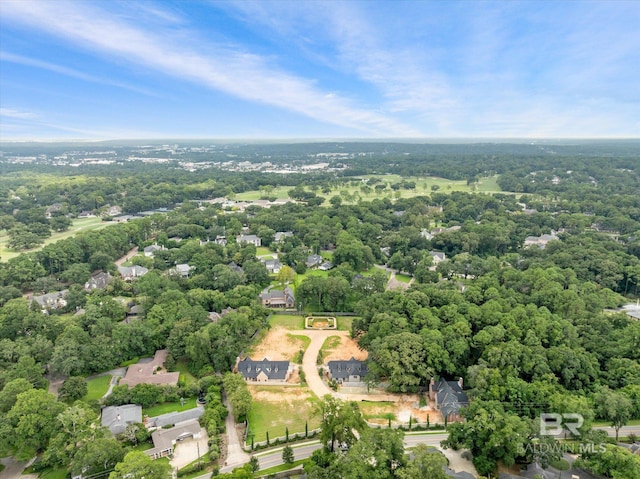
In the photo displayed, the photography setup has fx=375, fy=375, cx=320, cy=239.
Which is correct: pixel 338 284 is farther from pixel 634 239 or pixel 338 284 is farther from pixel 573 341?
pixel 634 239

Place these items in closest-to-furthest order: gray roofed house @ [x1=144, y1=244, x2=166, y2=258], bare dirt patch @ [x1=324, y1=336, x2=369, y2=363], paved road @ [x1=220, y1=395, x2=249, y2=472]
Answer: paved road @ [x1=220, y1=395, x2=249, y2=472]
bare dirt patch @ [x1=324, y1=336, x2=369, y2=363]
gray roofed house @ [x1=144, y1=244, x2=166, y2=258]

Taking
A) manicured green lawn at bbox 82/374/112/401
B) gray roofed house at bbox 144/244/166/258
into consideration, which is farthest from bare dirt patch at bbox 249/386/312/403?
gray roofed house at bbox 144/244/166/258

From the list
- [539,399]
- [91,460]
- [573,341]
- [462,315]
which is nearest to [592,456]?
[539,399]

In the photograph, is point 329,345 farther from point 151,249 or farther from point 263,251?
point 151,249

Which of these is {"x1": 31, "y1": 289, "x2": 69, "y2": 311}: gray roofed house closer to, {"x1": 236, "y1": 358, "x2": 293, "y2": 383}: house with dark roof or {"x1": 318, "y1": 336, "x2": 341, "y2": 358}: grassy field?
{"x1": 236, "y1": 358, "x2": 293, "y2": 383}: house with dark roof

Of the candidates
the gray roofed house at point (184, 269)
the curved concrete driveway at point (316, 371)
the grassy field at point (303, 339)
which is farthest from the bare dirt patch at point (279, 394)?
the gray roofed house at point (184, 269)

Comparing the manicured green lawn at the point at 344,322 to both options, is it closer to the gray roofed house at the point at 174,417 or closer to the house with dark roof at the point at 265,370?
the house with dark roof at the point at 265,370
